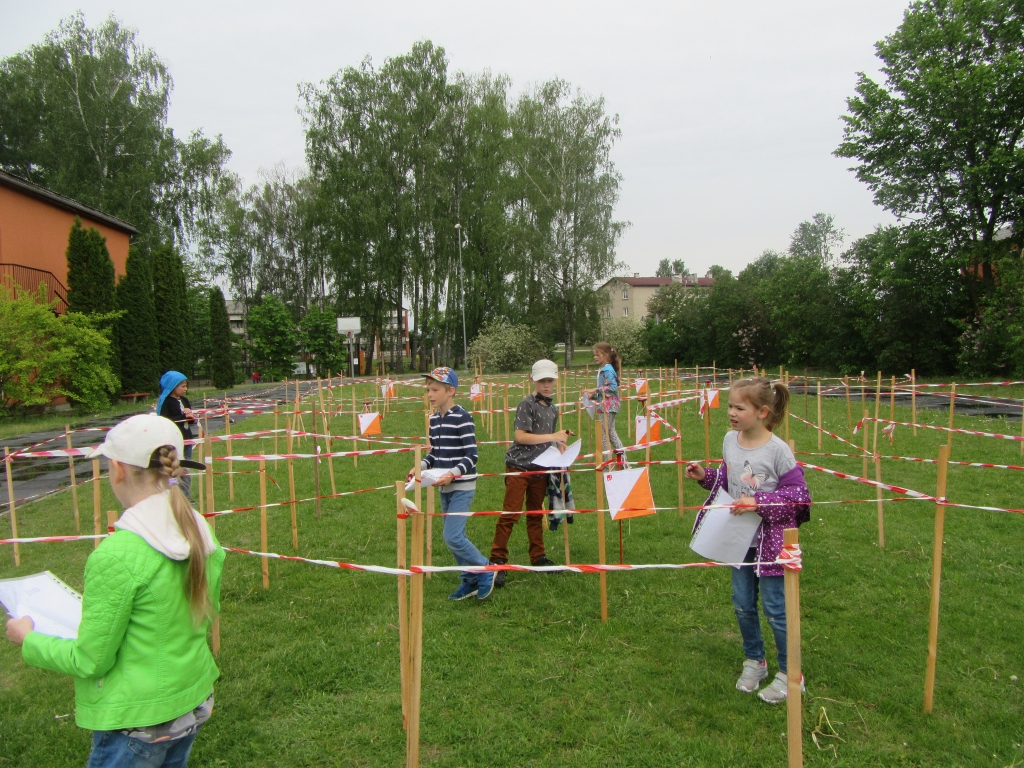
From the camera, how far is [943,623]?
171 inches

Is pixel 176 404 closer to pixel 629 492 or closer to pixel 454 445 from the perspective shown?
pixel 454 445

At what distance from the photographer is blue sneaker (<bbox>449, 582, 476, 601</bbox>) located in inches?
197

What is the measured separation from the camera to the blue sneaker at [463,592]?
5.00m

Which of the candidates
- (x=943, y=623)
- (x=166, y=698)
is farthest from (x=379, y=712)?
(x=943, y=623)

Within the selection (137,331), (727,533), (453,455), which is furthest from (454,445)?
(137,331)

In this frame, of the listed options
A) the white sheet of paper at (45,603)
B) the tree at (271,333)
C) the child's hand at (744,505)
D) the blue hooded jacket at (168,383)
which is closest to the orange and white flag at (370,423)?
the blue hooded jacket at (168,383)

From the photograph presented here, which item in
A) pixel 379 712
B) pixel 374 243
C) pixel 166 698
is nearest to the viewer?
pixel 166 698

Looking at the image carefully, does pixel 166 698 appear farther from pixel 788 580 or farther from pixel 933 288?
pixel 933 288

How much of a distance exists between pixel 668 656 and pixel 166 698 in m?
2.95

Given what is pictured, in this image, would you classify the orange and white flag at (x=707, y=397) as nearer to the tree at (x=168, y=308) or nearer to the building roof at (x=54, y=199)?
the tree at (x=168, y=308)

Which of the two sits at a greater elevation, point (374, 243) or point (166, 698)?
point (374, 243)

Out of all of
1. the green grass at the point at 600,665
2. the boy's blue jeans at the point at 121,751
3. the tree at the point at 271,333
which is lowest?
the green grass at the point at 600,665

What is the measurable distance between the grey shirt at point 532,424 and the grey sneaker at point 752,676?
85.4 inches

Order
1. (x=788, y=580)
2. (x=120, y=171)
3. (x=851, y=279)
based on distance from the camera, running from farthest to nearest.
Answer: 1. (x=120, y=171)
2. (x=851, y=279)
3. (x=788, y=580)
